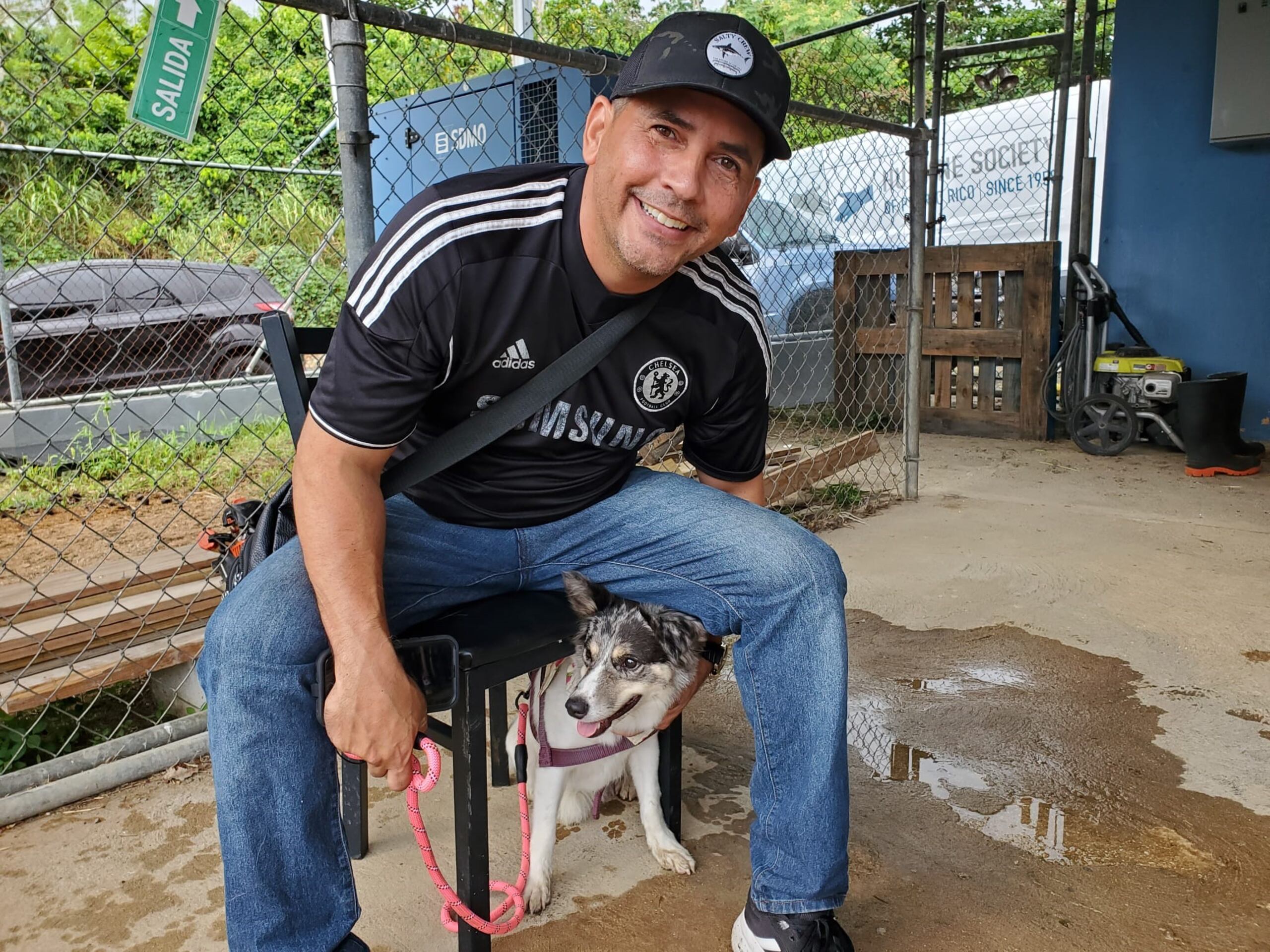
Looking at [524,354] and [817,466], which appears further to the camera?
[817,466]

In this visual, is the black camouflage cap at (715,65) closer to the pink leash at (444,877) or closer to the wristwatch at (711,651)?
the wristwatch at (711,651)

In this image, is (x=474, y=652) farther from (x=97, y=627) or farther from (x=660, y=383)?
(x=97, y=627)

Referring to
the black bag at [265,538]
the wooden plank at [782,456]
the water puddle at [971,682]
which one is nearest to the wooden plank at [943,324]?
the wooden plank at [782,456]

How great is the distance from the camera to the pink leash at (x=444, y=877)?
1498mm

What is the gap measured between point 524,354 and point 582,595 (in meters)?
0.48

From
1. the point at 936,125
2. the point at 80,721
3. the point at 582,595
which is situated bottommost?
the point at 80,721

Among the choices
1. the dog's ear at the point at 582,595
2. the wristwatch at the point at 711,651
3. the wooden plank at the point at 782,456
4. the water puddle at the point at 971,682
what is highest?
the dog's ear at the point at 582,595

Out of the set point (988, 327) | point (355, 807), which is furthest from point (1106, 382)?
point (355, 807)

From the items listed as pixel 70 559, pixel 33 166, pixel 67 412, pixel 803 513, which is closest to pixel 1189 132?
pixel 803 513

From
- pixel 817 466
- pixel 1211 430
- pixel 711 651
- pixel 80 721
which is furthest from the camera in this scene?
pixel 1211 430

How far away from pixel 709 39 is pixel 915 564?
2918mm

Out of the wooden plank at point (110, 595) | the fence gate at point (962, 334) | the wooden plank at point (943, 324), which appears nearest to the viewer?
the wooden plank at point (110, 595)

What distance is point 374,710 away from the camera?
4.63 ft

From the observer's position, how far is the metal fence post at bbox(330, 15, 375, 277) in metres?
2.32
